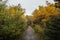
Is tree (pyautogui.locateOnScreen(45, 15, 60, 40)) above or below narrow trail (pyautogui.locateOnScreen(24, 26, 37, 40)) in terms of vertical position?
above

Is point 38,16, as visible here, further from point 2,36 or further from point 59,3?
point 2,36

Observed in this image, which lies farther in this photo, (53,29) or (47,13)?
(47,13)

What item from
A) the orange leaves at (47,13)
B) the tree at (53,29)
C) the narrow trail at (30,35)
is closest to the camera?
the tree at (53,29)

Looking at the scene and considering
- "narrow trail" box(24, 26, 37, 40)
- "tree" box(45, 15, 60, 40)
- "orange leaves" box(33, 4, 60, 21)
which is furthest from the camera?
"narrow trail" box(24, 26, 37, 40)

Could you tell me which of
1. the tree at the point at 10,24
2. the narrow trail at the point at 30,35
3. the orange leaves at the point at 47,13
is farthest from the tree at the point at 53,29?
the narrow trail at the point at 30,35

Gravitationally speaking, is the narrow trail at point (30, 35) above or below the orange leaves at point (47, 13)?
below

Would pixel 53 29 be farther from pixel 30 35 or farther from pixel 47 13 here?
pixel 30 35

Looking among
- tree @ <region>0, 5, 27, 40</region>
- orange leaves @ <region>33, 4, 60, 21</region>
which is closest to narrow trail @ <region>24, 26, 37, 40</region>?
orange leaves @ <region>33, 4, 60, 21</region>

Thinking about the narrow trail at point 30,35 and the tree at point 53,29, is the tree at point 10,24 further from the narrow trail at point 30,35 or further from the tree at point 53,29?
the narrow trail at point 30,35

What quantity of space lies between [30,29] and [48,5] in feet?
12.7

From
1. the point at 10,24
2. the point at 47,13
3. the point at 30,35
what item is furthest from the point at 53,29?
the point at 30,35

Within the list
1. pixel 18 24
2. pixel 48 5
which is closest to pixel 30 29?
pixel 48 5

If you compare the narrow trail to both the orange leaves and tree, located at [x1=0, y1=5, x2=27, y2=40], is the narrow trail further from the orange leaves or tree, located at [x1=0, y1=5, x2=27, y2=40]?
tree, located at [x1=0, y1=5, x2=27, y2=40]

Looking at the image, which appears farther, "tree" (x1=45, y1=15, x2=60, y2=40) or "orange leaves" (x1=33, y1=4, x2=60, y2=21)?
"orange leaves" (x1=33, y1=4, x2=60, y2=21)
